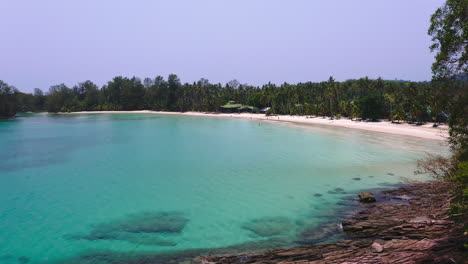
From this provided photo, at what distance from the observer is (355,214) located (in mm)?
16109

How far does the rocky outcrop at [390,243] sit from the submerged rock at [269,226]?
8.44 feet

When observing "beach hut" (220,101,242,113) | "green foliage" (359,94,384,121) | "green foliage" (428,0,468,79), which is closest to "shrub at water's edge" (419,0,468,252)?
"green foliage" (428,0,468,79)

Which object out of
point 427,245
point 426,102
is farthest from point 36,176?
point 426,102

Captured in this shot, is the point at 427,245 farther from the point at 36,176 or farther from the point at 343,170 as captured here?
the point at 36,176

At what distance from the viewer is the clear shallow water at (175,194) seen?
1402cm

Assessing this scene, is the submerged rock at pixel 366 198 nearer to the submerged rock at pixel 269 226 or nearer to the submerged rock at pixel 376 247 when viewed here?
the submerged rock at pixel 269 226

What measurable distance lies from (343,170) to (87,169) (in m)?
25.9

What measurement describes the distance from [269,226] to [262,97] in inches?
3791

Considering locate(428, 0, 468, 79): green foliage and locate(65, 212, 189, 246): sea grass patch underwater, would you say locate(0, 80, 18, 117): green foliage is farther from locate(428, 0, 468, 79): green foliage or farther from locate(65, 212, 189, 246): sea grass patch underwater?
locate(428, 0, 468, 79): green foliage

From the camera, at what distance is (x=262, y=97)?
109562 mm

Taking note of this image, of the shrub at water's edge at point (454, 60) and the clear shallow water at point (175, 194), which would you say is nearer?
the shrub at water's edge at point (454, 60)

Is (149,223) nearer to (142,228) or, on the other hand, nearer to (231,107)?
(142,228)

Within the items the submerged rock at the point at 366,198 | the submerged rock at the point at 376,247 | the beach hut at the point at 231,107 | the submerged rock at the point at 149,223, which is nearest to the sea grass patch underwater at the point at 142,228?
the submerged rock at the point at 149,223

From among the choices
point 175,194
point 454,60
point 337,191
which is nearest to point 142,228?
point 175,194
